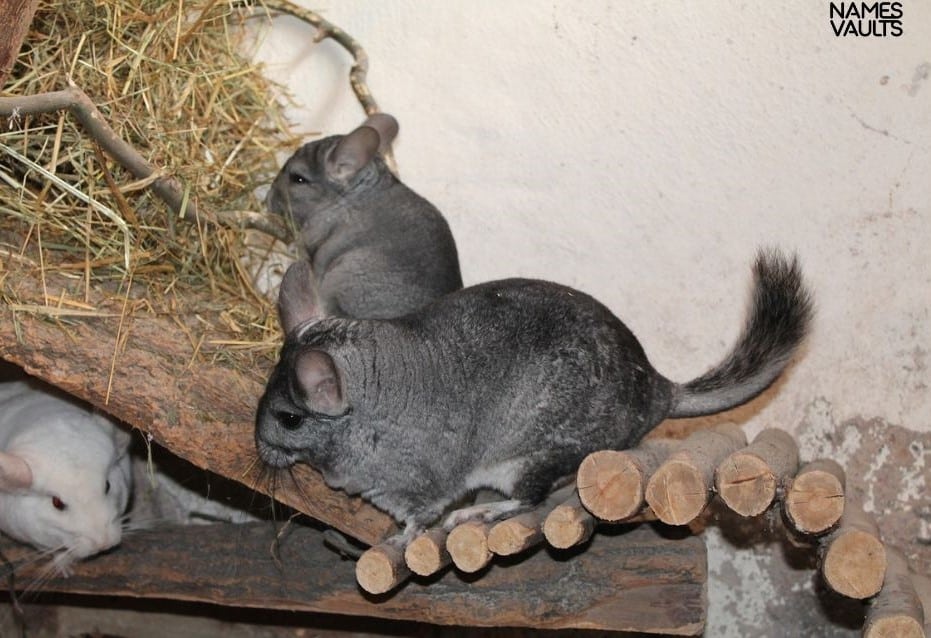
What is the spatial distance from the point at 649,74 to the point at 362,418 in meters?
1.50

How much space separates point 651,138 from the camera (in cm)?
376

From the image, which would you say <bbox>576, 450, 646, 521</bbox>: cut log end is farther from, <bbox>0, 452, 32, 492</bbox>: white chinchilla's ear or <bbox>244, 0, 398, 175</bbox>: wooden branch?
<bbox>0, 452, 32, 492</bbox>: white chinchilla's ear

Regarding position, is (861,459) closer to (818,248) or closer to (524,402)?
(818,248)

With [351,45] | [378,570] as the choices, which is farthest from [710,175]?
[378,570]

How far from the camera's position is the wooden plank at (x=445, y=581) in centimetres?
304

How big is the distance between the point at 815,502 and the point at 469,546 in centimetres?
82

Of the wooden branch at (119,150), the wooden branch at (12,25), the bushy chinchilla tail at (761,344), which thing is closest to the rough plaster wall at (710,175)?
the bushy chinchilla tail at (761,344)

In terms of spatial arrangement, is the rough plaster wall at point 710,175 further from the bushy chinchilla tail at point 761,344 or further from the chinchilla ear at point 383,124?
the bushy chinchilla tail at point 761,344

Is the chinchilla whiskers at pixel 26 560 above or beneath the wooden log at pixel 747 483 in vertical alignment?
beneath

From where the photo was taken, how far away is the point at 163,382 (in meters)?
3.20

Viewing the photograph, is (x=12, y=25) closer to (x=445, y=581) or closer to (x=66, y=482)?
(x=66, y=482)

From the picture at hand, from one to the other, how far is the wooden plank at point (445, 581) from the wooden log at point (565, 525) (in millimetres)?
319

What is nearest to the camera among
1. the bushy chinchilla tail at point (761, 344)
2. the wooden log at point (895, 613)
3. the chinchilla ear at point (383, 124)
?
the wooden log at point (895, 613)

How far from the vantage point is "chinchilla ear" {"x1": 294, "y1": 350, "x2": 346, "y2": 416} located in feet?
9.59
